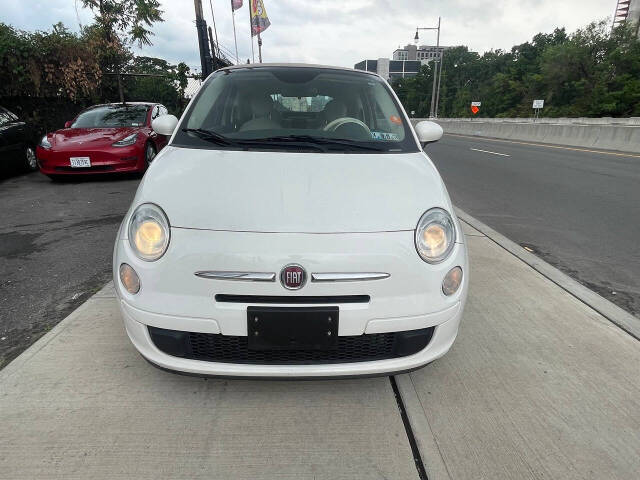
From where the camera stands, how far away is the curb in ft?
8.78

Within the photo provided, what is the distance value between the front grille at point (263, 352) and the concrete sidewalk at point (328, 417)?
298mm

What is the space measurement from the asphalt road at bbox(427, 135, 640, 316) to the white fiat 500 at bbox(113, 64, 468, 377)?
85.2 inches

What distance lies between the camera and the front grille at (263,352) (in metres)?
1.72

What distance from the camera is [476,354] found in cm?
231

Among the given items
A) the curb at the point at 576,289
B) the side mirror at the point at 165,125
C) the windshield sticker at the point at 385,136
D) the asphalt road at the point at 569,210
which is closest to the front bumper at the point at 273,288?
the windshield sticker at the point at 385,136

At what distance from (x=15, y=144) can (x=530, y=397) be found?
8519 millimetres

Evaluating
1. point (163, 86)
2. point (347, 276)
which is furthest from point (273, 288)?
point (163, 86)

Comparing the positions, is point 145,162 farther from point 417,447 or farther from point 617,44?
point 617,44

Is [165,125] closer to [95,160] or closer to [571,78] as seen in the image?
[95,160]

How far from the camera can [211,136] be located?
2.39 metres

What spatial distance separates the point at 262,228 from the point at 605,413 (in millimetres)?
1771

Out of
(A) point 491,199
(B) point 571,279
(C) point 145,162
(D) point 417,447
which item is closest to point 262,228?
(D) point 417,447

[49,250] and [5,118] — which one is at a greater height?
[5,118]

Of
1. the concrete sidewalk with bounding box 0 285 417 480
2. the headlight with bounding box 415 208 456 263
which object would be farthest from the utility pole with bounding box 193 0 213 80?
the headlight with bounding box 415 208 456 263
